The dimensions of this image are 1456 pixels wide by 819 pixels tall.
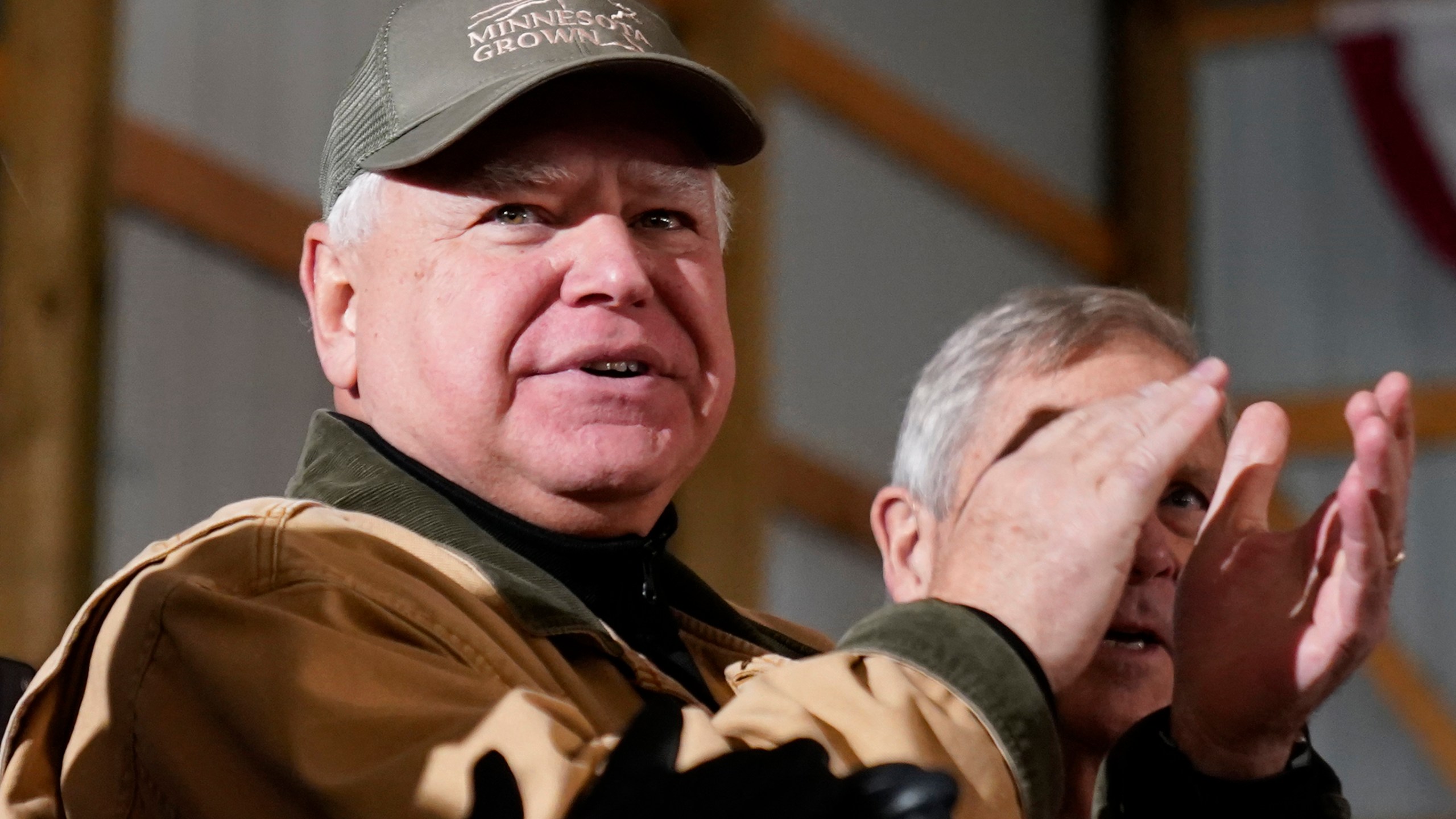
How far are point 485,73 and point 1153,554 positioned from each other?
730 millimetres

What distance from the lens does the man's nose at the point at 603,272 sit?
4.86 ft

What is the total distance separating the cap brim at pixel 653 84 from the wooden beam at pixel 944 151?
437 centimetres

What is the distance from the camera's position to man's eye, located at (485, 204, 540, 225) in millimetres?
1516

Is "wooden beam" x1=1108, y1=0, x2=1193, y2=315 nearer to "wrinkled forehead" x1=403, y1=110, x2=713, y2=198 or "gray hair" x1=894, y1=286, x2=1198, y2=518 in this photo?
"gray hair" x1=894, y1=286, x2=1198, y2=518

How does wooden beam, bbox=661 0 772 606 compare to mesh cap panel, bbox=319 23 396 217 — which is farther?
wooden beam, bbox=661 0 772 606

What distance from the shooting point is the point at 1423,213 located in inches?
293

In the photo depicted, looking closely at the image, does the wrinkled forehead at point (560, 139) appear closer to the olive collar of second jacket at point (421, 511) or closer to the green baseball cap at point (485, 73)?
the green baseball cap at point (485, 73)

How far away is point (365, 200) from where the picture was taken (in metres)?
1.58

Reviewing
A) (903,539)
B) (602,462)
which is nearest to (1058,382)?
(903,539)

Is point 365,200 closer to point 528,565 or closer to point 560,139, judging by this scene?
point 560,139

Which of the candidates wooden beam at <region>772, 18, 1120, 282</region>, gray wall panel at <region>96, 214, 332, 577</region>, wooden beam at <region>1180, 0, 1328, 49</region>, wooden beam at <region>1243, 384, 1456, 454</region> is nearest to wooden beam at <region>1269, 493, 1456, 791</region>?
wooden beam at <region>1243, 384, 1456, 454</region>

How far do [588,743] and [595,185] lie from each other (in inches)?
19.5

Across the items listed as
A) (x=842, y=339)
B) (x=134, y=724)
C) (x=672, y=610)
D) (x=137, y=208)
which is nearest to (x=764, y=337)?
(x=842, y=339)

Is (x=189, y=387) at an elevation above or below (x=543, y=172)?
below
